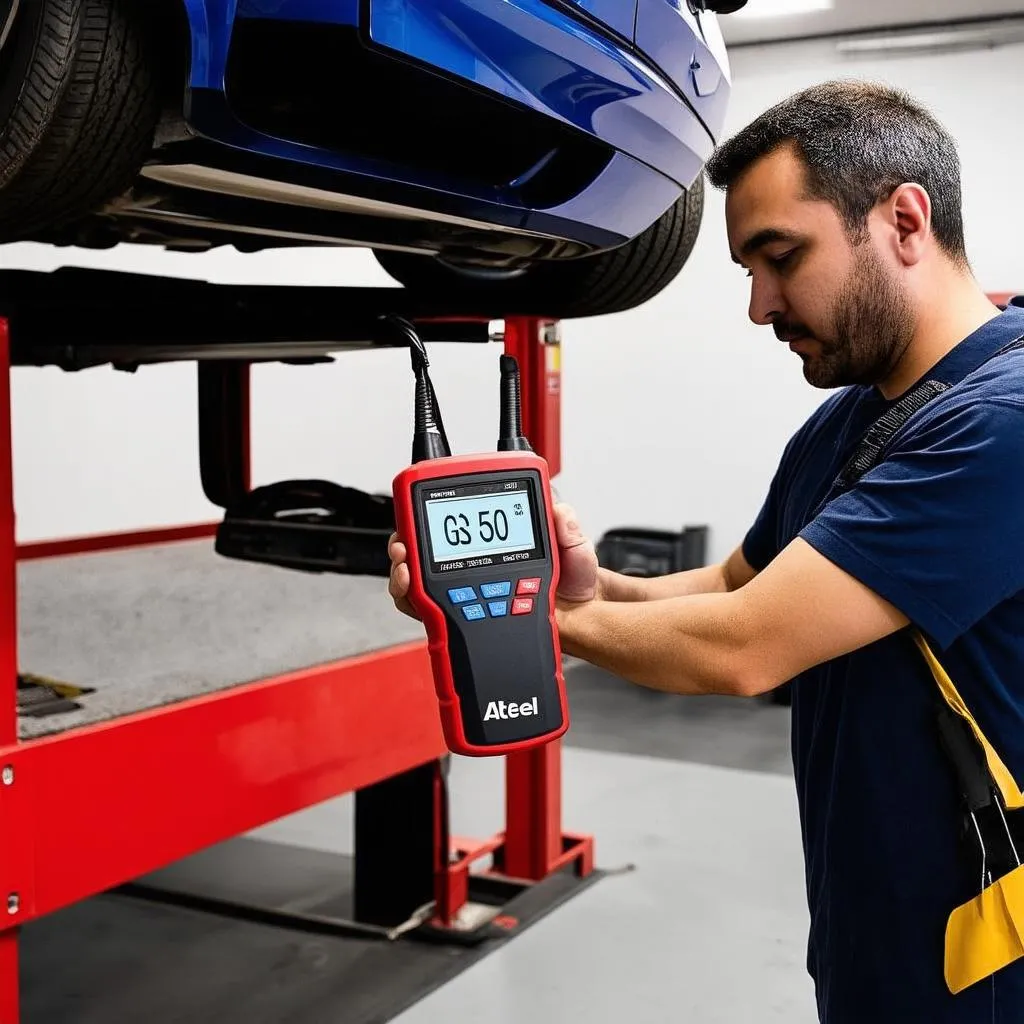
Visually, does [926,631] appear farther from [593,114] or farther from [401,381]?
[401,381]

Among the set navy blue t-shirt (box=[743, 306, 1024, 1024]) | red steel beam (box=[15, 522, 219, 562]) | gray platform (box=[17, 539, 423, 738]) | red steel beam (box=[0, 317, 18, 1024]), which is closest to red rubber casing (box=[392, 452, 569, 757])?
navy blue t-shirt (box=[743, 306, 1024, 1024])

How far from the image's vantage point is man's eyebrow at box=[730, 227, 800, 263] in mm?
1151

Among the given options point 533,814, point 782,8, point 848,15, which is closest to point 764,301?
point 533,814

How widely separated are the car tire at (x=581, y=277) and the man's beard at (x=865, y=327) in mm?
936

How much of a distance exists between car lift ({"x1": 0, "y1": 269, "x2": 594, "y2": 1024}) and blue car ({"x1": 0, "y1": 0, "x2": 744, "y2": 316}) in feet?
0.59

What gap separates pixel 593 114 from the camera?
1413 millimetres

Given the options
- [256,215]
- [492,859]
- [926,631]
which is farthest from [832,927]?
[492,859]

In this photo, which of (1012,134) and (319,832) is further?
(1012,134)

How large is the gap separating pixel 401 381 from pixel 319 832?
2565mm

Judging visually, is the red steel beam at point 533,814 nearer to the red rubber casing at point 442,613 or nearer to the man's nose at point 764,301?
the man's nose at point 764,301

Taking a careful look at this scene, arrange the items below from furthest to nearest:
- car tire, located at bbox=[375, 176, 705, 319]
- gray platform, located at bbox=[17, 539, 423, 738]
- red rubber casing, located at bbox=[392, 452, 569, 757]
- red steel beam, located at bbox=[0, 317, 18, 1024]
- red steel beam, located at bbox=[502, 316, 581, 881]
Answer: red steel beam, located at bbox=[502, 316, 581, 881]
car tire, located at bbox=[375, 176, 705, 319]
gray platform, located at bbox=[17, 539, 423, 738]
red steel beam, located at bbox=[0, 317, 18, 1024]
red rubber casing, located at bbox=[392, 452, 569, 757]

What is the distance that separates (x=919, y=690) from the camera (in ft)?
3.58

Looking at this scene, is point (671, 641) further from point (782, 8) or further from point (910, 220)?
point (782, 8)

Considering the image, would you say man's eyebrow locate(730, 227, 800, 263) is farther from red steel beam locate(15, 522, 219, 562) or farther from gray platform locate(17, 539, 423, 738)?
red steel beam locate(15, 522, 219, 562)
